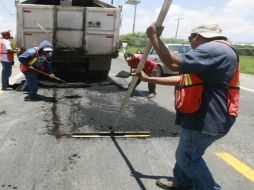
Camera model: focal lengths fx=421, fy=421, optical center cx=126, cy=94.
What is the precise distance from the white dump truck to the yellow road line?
7274 millimetres

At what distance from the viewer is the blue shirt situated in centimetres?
337

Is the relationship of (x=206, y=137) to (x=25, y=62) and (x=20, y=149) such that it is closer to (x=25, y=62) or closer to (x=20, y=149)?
(x=20, y=149)

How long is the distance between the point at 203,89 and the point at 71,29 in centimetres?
891

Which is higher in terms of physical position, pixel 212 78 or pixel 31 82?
pixel 212 78

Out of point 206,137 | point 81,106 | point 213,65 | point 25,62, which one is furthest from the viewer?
point 25,62

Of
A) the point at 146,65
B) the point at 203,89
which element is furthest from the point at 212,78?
the point at 146,65

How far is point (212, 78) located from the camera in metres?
3.45

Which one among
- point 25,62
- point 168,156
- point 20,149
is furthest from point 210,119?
point 25,62

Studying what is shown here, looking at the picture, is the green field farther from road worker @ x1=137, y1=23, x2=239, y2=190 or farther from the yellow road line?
road worker @ x1=137, y1=23, x2=239, y2=190

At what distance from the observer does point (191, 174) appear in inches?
153

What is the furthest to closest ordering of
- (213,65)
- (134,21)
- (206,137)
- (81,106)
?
(134,21), (81,106), (206,137), (213,65)

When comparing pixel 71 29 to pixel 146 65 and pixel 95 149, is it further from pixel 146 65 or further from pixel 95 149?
pixel 95 149

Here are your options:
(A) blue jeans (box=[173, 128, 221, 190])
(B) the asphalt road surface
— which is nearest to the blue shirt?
(A) blue jeans (box=[173, 128, 221, 190])

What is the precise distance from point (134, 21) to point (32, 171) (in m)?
73.3
